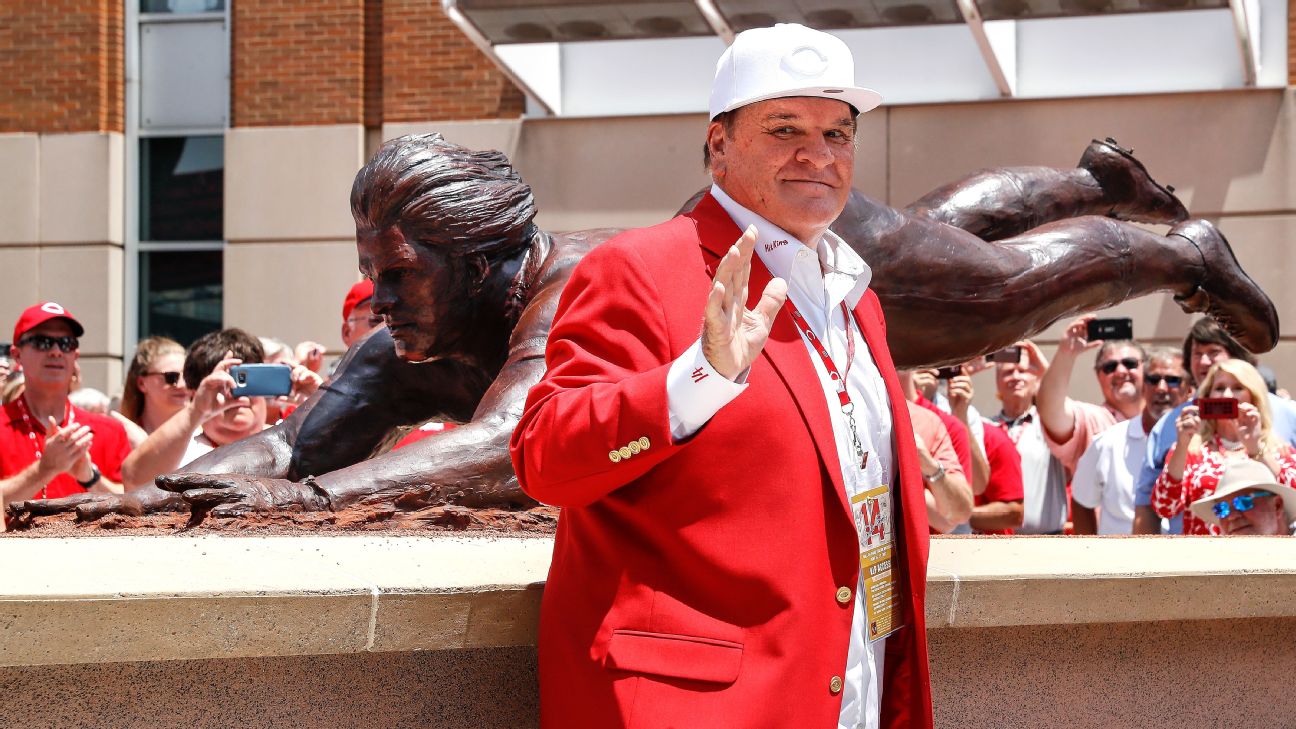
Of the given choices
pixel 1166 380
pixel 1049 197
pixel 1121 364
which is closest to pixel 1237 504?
pixel 1049 197

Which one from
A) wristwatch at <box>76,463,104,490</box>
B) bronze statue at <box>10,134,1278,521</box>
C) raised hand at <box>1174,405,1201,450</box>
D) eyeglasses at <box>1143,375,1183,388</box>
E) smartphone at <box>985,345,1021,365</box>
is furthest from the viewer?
smartphone at <box>985,345,1021,365</box>

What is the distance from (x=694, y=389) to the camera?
6.16 feet

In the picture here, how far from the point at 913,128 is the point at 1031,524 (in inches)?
208

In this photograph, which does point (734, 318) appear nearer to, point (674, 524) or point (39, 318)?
point (674, 524)

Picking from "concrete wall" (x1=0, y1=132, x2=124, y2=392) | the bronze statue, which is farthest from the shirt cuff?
"concrete wall" (x1=0, y1=132, x2=124, y2=392)

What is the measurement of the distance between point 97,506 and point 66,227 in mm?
10204

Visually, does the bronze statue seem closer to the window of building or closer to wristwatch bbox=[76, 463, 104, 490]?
wristwatch bbox=[76, 463, 104, 490]

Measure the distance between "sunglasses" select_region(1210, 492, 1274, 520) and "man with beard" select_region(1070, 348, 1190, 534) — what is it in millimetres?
1512

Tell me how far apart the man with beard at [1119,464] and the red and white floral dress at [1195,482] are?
2.77 feet

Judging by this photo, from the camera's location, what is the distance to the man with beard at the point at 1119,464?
6254 mm

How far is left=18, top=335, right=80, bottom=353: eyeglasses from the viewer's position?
16.7 ft

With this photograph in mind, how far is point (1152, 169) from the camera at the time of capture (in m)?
10.9

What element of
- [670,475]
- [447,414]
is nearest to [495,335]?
[447,414]

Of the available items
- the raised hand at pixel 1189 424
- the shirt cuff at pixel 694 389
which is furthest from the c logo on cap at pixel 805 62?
the raised hand at pixel 1189 424
